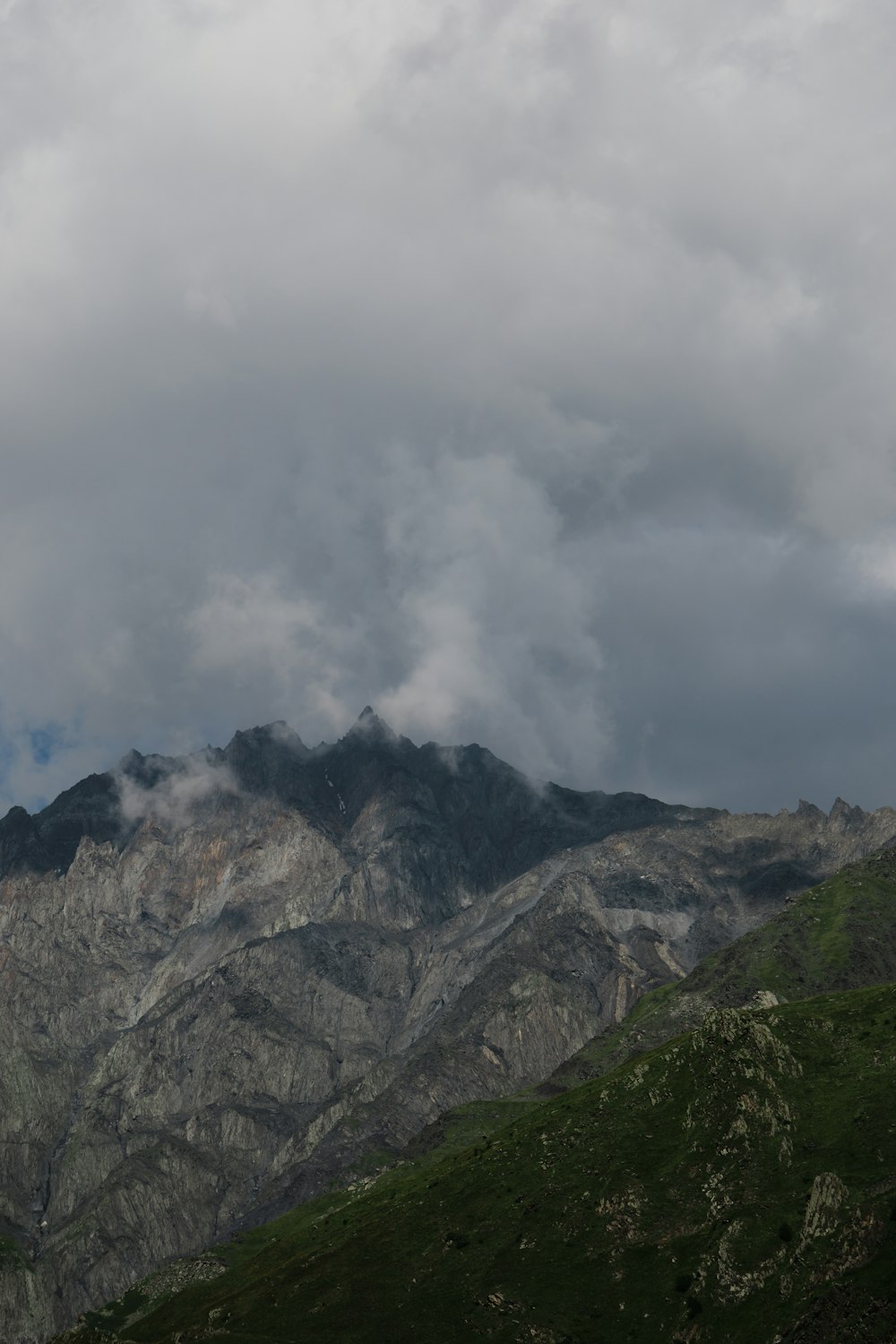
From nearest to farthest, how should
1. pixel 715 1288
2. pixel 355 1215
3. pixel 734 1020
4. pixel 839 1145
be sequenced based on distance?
pixel 715 1288
pixel 839 1145
pixel 734 1020
pixel 355 1215

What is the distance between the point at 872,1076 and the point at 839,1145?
16.5 metres

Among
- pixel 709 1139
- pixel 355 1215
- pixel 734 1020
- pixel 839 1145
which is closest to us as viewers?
pixel 839 1145

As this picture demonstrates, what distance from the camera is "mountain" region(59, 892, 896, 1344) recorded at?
95.2 m

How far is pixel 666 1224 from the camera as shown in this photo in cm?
11350

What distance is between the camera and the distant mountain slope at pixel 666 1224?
9531 centimetres

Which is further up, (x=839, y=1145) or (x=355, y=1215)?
(x=355, y=1215)

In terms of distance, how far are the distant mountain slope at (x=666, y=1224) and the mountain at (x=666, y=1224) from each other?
25cm

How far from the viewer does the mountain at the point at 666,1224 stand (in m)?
95.2

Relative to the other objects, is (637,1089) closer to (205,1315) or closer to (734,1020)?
(734,1020)

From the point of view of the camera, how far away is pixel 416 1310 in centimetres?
11525

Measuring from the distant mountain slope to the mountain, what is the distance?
249 millimetres

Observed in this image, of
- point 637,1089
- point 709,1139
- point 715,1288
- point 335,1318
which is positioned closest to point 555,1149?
point 637,1089

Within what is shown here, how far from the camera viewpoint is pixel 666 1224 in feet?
372

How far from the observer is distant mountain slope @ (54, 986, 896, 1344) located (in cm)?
9531
